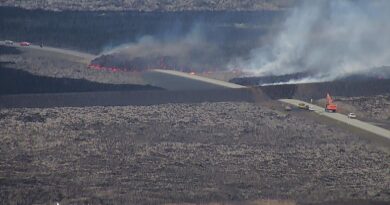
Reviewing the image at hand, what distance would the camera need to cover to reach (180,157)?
4194 centimetres

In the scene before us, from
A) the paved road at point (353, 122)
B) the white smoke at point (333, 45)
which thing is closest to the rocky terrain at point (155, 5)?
the white smoke at point (333, 45)

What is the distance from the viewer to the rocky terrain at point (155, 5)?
396 feet

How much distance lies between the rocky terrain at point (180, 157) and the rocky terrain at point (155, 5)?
6788 cm

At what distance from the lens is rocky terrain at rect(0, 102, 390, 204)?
116 ft

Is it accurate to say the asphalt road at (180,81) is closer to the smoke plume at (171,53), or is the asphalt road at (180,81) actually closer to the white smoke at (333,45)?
the smoke plume at (171,53)

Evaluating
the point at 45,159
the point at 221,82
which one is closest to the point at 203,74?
the point at 221,82

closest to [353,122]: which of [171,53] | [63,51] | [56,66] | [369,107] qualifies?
[369,107]

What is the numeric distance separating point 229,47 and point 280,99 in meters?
31.0

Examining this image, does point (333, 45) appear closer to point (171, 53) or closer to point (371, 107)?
point (171, 53)

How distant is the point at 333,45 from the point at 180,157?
144 ft

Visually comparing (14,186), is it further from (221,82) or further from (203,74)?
(203,74)

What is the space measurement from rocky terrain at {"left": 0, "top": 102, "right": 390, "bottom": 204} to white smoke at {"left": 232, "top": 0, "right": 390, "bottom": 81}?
2162 cm

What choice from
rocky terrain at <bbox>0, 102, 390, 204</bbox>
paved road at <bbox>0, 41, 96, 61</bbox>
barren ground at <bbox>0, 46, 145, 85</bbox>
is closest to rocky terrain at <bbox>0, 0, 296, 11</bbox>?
paved road at <bbox>0, 41, 96, 61</bbox>

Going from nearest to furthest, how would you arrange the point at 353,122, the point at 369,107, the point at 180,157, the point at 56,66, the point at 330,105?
1. the point at 180,157
2. the point at 353,122
3. the point at 330,105
4. the point at 369,107
5. the point at 56,66
